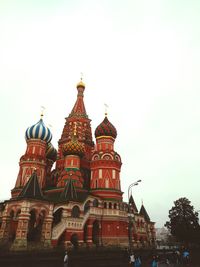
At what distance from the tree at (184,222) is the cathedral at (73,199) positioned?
5.89 meters

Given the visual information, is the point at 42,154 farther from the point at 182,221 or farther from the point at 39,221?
the point at 182,221

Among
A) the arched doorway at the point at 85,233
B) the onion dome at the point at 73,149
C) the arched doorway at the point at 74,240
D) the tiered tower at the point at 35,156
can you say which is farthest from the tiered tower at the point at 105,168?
the tiered tower at the point at 35,156

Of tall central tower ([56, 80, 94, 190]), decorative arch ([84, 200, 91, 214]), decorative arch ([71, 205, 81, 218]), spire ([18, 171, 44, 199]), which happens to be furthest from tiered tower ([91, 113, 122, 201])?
spire ([18, 171, 44, 199])

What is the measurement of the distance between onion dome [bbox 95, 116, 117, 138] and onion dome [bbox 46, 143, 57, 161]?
11.5m

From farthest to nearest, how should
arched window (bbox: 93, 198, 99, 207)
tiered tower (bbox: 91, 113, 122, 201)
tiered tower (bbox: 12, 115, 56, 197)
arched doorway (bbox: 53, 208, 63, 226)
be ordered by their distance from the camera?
tiered tower (bbox: 12, 115, 56, 197), tiered tower (bbox: 91, 113, 122, 201), arched window (bbox: 93, 198, 99, 207), arched doorway (bbox: 53, 208, 63, 226)

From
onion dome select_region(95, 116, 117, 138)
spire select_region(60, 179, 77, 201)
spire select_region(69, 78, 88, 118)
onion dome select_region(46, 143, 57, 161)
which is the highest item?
spire select_region(69, 78, 88, 118)

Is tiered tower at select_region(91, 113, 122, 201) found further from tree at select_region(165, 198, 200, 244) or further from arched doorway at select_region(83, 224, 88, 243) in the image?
tree at select_region(165, 198, 200, 244)

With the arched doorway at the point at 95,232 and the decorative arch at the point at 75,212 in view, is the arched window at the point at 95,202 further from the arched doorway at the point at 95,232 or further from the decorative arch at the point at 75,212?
the decorative arch at the point at 75,212

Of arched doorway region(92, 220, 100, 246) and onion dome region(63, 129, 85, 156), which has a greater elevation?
onion dome region(63, 129, 85, 156)

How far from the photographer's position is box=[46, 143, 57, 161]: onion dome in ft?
160

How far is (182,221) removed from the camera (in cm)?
4506

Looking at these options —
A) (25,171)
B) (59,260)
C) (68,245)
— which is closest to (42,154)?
(25,171)

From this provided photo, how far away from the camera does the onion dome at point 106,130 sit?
42844 mm

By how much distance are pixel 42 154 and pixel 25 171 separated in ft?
15.0
